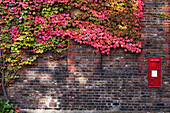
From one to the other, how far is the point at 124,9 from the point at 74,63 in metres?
2.09

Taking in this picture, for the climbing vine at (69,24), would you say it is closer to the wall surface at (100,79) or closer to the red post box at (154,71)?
the wall surface at (100,79)

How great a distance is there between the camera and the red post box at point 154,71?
4145mm

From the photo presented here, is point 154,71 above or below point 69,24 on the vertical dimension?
below

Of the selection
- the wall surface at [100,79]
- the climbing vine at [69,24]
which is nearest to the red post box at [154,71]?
the wall surface at [100,79]

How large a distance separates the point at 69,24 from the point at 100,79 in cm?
180

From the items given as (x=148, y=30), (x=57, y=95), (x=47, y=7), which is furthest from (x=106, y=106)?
(x=47, y=7)

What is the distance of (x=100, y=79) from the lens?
4238mm

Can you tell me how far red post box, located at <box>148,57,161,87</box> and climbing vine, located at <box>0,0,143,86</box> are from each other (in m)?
0.51

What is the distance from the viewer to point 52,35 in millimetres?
4234

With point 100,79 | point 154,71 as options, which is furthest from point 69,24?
point 154,71

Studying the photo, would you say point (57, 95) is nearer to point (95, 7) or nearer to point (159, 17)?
point (95, 7)

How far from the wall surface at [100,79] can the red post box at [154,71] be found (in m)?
0.13

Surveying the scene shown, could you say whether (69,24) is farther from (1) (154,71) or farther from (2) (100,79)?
(1) (154,71)

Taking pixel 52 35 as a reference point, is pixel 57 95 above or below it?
below
